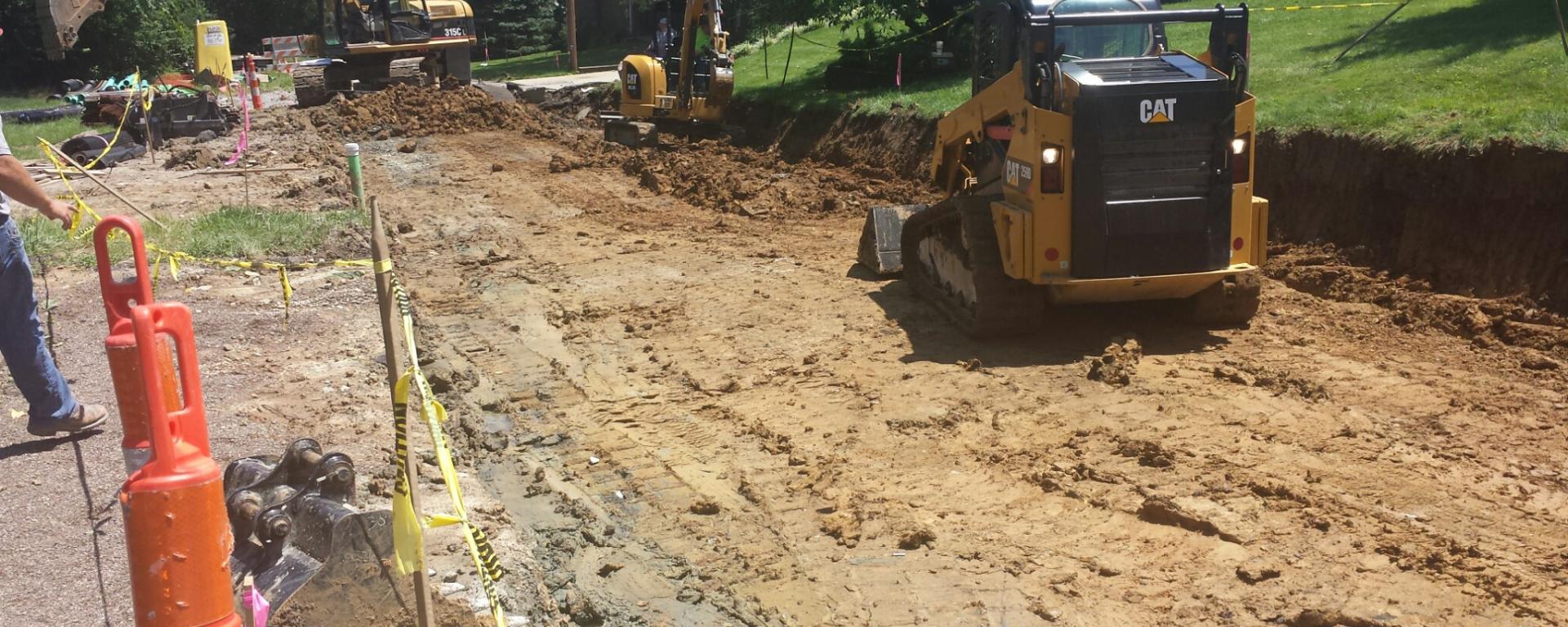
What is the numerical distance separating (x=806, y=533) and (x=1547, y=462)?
3679 mm

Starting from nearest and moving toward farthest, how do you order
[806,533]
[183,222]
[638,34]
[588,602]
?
1. [588,602]
2. [806,533]
3. [183,222]
4. [638,34]

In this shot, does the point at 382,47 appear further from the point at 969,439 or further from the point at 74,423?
the point at 969,439

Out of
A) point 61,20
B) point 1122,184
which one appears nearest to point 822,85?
point 1122,184

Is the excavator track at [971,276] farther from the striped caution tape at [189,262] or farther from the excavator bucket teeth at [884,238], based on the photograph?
the striped caution tape at [189,262]

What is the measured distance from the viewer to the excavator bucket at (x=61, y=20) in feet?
27.1

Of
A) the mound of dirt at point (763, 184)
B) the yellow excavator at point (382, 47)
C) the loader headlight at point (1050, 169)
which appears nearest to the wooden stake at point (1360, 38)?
the mound of dirt at point (763, 184)

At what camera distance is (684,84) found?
62.4ft

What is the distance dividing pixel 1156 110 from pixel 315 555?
5.73 meters

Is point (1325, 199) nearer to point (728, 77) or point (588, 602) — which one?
point (588, 602)

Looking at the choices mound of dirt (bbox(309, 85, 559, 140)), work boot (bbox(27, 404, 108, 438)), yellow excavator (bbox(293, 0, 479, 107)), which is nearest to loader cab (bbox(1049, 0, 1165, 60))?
work boot (bbox(27, 404, 108, 438))

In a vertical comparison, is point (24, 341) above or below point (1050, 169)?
below

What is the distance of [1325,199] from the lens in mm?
10211

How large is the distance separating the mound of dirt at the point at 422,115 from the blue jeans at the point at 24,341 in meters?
15.5

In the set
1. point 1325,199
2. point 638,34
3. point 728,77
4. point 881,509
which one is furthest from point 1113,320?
point 638,34
